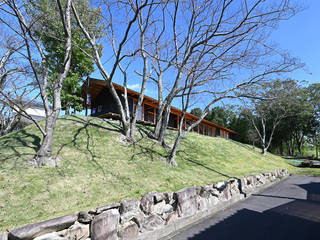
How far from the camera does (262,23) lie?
17.0 feet

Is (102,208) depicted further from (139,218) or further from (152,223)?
(152,223)

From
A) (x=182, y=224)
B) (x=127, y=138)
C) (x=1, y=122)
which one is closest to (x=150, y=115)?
(x=127, y=138)

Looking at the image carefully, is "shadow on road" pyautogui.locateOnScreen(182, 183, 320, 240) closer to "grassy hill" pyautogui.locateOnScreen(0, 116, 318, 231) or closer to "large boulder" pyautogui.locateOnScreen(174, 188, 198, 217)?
"large boulder" pyautogui.locateOnScreen(174, 188, 198, 217)

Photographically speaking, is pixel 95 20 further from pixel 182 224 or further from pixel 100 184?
pixel 182 224

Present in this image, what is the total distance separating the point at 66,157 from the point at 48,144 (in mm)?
714

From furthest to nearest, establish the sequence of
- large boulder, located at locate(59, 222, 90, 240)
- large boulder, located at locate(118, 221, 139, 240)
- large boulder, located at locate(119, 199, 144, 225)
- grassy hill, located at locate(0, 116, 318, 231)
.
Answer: grassy hill, located at locate(0, 116, 318, 231)
large boulder, located at locate(119, 199, 144, 225)
large boulder, located at locate(118, 221, 139, 240)
large boulder, located at locate(59, 222, 90, 240)

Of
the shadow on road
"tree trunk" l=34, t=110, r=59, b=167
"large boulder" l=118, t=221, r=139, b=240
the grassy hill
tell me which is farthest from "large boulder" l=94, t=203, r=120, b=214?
"tree trunk" l=34, t=110, r=59, b=167

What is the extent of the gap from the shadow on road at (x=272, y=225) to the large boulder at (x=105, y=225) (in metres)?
1.57

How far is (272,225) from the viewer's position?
347cm

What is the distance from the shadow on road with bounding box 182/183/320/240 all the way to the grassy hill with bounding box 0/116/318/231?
1592 mm

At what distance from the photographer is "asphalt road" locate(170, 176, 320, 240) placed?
121 inches

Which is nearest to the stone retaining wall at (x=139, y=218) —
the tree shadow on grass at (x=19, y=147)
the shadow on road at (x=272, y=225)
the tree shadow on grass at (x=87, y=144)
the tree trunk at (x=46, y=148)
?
the shadow on road at (x=272, y=225)

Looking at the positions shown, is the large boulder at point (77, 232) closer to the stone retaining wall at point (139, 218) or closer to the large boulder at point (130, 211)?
the stone retaining wall at point (139, 218)

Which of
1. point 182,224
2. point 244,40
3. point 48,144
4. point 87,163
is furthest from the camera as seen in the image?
point 244,40
